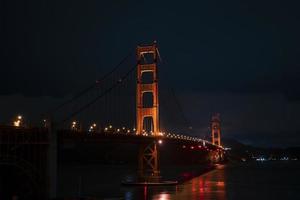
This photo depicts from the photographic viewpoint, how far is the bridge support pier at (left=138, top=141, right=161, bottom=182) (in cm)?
7538

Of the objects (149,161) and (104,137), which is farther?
(149,161)

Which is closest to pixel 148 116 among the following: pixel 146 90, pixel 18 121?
pixel 146 90

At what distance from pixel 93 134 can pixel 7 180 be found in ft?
53.9

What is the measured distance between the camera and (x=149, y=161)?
7662 centimetres

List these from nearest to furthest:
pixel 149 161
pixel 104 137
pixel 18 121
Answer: pixel 18 121 < pixel 104 137 < pixel 149 161

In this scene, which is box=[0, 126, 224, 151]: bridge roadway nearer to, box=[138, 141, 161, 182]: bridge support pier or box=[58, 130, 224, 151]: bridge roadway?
box=[58, 130, 224, 151]: bridge roadway

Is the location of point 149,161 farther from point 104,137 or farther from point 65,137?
point 65,137

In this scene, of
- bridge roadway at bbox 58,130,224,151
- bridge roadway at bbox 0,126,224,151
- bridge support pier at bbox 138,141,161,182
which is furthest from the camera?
bridge support pier at bbox 138,141,161,182

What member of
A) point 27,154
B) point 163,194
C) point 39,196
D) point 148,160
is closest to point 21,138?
point 27,154

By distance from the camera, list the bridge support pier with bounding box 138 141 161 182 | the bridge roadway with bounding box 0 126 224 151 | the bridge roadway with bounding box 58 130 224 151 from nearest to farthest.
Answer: the bridge roadway with bounding box 0 126 224 151, the bridge roadway with bounding box 58 130 224 151, the bridge support pier with bounding box 138 141 161 182

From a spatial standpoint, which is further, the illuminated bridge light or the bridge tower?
the bridge tower

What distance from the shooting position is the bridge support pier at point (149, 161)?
247 feet

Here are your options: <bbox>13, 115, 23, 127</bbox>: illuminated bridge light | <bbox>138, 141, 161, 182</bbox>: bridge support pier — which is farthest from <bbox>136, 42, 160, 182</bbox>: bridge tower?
<bbox>13, 115, 23, 127</bbox>: illuminated bridge light

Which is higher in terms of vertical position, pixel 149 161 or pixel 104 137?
pixel 104 137
